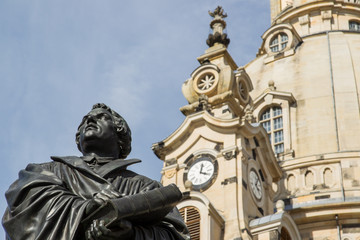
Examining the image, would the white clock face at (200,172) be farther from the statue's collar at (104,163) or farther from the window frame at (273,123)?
the statue's collar at (104,163)

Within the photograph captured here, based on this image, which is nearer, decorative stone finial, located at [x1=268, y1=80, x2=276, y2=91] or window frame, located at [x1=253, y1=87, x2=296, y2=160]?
window frame, located at [x1=253, y1=87, x2=296, y2=160]

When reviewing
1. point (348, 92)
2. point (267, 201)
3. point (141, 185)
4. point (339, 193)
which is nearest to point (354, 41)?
point (348, 92)

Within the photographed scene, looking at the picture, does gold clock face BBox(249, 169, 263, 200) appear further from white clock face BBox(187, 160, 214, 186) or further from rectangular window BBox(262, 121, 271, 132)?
rectangular window BBox(262, 121, 271, 132)

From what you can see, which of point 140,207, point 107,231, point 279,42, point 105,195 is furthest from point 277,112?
point 107,231

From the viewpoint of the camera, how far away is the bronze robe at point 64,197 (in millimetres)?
4688

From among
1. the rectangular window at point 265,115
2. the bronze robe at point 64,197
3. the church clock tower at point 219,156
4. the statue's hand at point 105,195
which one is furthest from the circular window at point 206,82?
the statue's hand at point 105,195

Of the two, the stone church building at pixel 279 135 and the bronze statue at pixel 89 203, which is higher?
the stone church building at pixel 279 135

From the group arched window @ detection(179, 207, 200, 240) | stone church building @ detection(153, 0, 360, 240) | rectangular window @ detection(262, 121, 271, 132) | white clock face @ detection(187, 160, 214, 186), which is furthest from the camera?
rectangular window @ detection(262, 121, 271, 132)

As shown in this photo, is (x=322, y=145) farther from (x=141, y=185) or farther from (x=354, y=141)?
(x=141, y=185)

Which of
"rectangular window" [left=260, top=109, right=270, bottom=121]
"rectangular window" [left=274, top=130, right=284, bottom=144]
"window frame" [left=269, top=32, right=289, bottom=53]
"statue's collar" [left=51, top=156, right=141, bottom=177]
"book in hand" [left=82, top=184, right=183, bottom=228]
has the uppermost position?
"window frame" [left=269, top=32, right=289, bottom=53]

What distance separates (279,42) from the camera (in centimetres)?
4659

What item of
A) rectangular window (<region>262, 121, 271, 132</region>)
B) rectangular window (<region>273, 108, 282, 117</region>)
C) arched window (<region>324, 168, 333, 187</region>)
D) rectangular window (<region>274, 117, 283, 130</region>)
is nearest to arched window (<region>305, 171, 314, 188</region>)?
arched window (<region>324, 168, 333, 187</region>)

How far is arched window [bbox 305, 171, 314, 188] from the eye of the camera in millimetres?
38619

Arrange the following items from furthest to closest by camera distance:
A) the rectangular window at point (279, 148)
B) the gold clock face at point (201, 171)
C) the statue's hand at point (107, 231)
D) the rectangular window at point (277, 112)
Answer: the rectangular window at point (277, 112), the rectangular window at point (279, 148), the gold clock face at point (201, 171), the statue's hand at point (107, 231)
